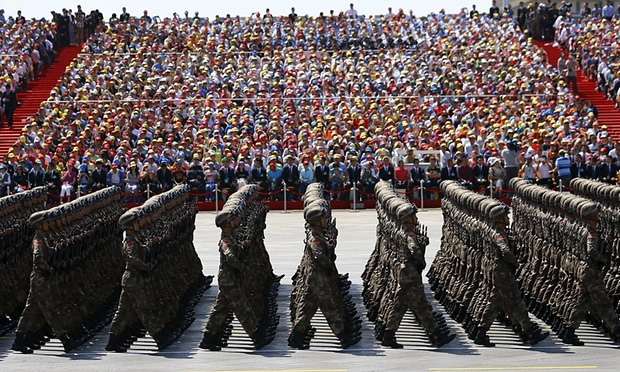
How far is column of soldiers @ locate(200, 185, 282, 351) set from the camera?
45.5 feet

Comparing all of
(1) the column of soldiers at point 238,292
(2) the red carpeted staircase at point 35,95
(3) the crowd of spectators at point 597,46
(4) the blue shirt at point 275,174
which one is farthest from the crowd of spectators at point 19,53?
(1) the column of soldiers at point 238,292

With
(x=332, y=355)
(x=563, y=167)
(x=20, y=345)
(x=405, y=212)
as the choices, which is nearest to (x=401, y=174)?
(x=563, y=167)

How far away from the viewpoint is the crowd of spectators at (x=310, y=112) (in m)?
32.3

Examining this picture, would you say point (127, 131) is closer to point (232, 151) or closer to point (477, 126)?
point (232, 151)

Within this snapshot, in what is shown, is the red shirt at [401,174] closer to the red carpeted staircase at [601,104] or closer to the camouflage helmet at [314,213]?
the red carpeted staircase at [601,104]

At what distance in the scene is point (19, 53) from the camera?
152 feet

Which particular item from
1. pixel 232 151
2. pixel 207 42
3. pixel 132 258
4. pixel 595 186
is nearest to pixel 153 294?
pixel 132 258

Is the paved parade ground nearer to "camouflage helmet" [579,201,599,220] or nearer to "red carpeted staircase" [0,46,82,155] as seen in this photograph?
"camouflage helmet" [579,201,599,220]

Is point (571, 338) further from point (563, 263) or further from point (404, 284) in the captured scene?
point (404, 284)

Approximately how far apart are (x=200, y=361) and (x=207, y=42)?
34.4 meters

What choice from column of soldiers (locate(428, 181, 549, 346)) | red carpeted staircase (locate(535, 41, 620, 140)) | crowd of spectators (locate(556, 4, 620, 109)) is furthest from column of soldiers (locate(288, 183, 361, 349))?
crowd of spectators (locate(556, 4, 620, 109))

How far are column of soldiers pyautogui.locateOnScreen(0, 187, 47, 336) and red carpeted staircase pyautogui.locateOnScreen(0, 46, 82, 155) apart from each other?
71.8ft

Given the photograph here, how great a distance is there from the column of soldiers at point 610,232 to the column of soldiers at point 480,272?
47.3 inches

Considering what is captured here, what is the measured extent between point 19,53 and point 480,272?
33.8 metres
